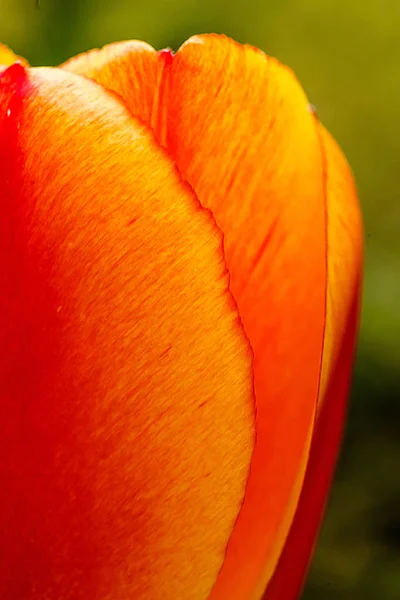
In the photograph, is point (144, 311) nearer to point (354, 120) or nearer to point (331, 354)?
point (331, 354)

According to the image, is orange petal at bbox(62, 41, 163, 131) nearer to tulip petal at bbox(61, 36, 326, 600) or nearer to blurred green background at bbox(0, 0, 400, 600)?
tulip petal at bbox(61, 36, 326, 600)

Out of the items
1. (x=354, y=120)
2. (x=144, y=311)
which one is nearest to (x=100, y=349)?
(x=144, y=311)

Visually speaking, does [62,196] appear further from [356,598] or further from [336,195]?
[356,598]

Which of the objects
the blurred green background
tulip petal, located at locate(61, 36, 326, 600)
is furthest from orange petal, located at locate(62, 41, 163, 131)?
the blurred green background

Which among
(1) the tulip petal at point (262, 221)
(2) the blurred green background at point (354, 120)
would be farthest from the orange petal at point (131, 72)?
(2) the blurred green background at point (354, 120)

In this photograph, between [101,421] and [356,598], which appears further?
[356,598]

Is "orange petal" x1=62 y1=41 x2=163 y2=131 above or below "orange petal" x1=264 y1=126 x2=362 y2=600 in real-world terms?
above

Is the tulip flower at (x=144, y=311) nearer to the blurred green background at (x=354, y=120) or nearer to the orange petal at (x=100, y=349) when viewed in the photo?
the orange petal at (x=100, y=349)

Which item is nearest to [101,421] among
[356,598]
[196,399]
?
[196,399]
